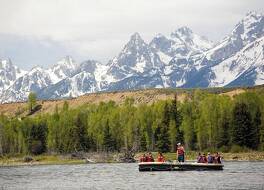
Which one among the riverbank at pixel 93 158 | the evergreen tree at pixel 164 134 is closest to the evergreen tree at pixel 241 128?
the riverbank at pixel 93 158

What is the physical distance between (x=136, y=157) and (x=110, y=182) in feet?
274

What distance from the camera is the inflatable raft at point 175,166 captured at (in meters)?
110

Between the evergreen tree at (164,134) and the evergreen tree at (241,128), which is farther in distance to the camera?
the evergreen tree at (164,134)

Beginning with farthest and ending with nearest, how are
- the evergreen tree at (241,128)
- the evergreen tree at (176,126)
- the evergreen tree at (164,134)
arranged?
the evergreen tree at (176,126)
the evergreen tree at (164,134)
the evergreen tree at (241,128)

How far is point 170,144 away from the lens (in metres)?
189

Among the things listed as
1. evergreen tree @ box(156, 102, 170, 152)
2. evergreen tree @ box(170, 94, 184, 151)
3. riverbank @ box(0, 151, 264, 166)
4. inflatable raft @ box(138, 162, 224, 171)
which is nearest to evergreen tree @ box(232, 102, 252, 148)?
riverbank @ box(0, 151, 264, 166)

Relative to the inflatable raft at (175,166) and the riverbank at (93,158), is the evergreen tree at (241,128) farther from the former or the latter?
Result: the inflatable raft at (175,166)

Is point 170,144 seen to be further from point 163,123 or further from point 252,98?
point 252,98

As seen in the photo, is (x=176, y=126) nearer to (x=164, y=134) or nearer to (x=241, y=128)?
(x=164, y=134)

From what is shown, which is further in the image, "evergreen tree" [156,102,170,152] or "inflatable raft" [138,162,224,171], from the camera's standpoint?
"evergreen tree" [156,102,170,152]

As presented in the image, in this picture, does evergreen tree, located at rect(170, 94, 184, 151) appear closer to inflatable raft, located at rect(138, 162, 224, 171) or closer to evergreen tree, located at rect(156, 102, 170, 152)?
evergreen tree, located at rect(156, 102, 170, 152)

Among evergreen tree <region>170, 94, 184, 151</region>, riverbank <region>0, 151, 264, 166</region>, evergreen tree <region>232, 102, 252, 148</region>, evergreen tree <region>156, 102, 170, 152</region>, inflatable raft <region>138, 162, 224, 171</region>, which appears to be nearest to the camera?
inflatable raft <region>138, 162, 224, 171</region>

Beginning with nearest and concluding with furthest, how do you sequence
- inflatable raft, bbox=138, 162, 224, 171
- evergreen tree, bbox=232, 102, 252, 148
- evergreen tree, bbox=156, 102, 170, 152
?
inflatable raft, bbox=138, 162, 224, 171 < evergreen tree, bbox=232, 102, 252, 148 < evergreen tree, bbox=156, 102, 170, 152

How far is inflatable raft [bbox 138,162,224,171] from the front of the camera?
4333 inches
